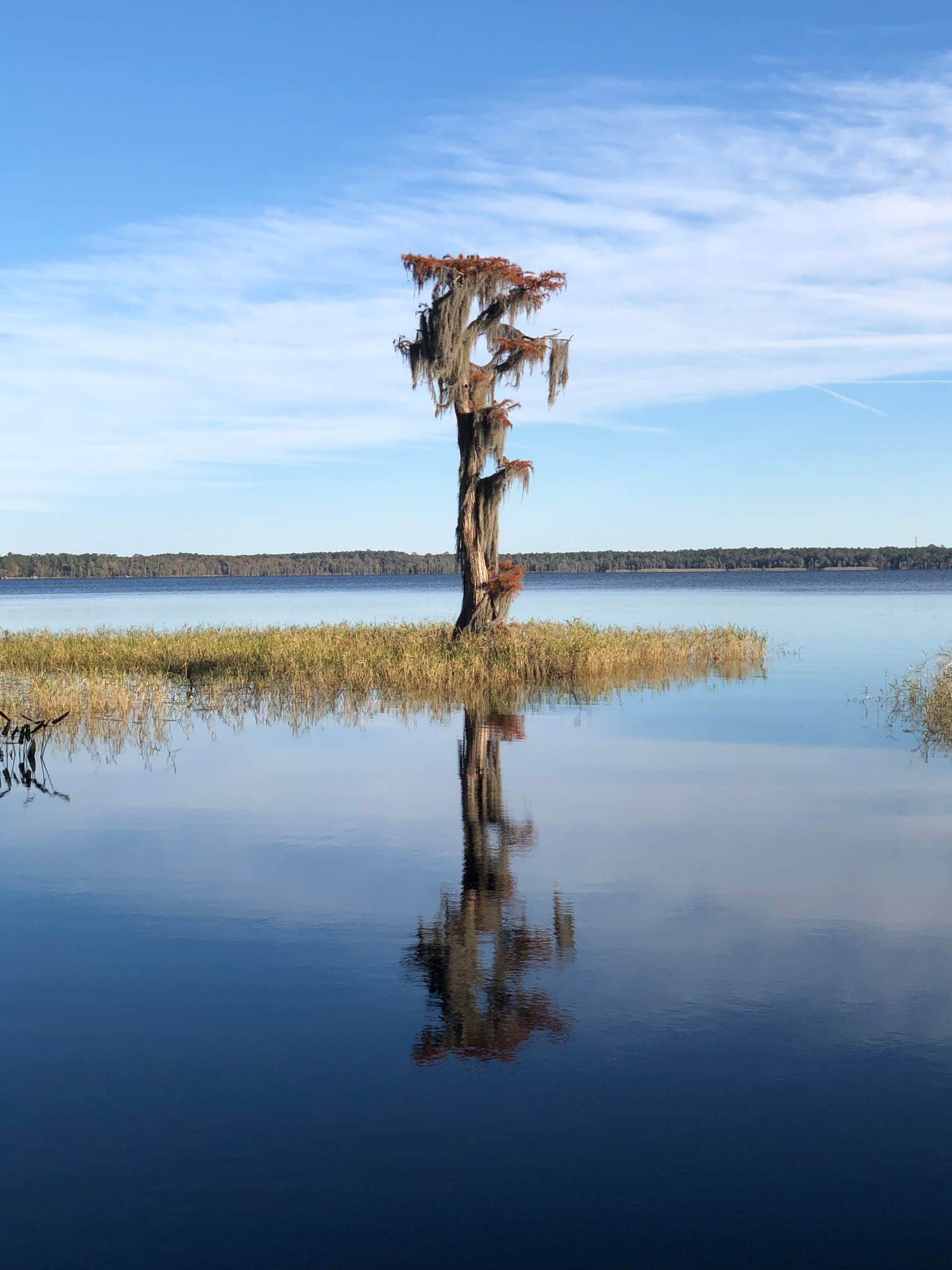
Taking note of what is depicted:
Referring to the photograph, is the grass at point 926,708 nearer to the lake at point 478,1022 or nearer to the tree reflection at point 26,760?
the lake at point 478,1022

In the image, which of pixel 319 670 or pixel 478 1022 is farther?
pixel 319 670

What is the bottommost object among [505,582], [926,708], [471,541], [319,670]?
[926,708]

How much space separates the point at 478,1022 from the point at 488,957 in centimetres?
132

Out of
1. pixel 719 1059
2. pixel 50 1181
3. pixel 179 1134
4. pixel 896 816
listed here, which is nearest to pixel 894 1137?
pixel 719 1059

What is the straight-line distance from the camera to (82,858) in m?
12.6

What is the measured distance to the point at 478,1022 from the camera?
7680 millimetres

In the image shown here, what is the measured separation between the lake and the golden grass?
6988 mm

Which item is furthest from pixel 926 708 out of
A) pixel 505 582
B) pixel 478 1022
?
pixel 478 1022

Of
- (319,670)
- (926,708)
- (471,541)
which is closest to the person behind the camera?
(926,708)

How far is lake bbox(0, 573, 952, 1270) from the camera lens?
215 inches

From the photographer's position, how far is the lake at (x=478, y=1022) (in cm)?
546

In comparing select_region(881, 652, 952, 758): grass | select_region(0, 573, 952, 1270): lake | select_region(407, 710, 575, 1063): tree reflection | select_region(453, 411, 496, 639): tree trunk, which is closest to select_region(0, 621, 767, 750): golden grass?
select_region(453, 411, 496, 639): tree trunk

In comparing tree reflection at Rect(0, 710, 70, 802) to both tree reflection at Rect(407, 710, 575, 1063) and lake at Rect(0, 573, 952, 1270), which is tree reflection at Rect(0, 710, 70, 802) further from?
tree reflection at Rect(407, 710, 575, 1063)

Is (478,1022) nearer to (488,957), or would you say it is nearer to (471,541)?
(488,957)
